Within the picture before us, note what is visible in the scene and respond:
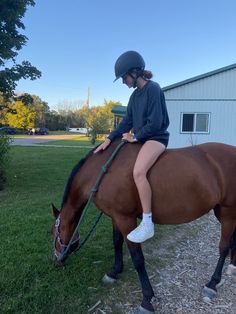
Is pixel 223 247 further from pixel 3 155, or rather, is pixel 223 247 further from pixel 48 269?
pixel 3 155

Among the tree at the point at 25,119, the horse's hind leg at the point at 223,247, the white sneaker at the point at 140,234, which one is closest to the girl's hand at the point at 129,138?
the white sneaker at the point at 140,234

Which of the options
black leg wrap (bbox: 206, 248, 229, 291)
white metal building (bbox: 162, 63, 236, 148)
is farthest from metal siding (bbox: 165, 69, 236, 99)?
black leg wrap (bbox: 206, 248, 229, 291)

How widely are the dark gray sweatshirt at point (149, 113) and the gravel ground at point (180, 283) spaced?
1.59 metres

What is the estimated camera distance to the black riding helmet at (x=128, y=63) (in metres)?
2.91

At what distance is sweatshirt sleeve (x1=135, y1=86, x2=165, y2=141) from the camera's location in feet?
9.43

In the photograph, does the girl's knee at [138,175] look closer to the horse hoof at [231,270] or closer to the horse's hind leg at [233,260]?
the horse's hind leg at [233,260]

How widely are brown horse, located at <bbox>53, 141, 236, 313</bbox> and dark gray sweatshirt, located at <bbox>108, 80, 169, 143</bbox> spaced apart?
0.17 metres

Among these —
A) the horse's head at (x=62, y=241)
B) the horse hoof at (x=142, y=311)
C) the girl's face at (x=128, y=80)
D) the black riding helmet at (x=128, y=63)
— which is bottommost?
the horse hoof at (x=142, y=311)

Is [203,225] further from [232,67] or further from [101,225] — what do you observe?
[232,67]

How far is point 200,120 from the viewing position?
1550cm

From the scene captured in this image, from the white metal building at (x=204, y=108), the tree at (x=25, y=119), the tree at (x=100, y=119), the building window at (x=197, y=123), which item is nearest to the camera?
the white metal building at (x=204, y=108)

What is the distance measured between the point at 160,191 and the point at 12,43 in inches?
276

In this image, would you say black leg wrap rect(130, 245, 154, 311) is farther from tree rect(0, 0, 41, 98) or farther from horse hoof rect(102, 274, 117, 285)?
tree rect(0, 0, 41, 98)

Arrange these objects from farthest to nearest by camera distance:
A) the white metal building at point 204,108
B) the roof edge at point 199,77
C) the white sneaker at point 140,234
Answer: the white metal building at point 204,108, the roof edge at point 199,77, the white sneaker at point 140,234
